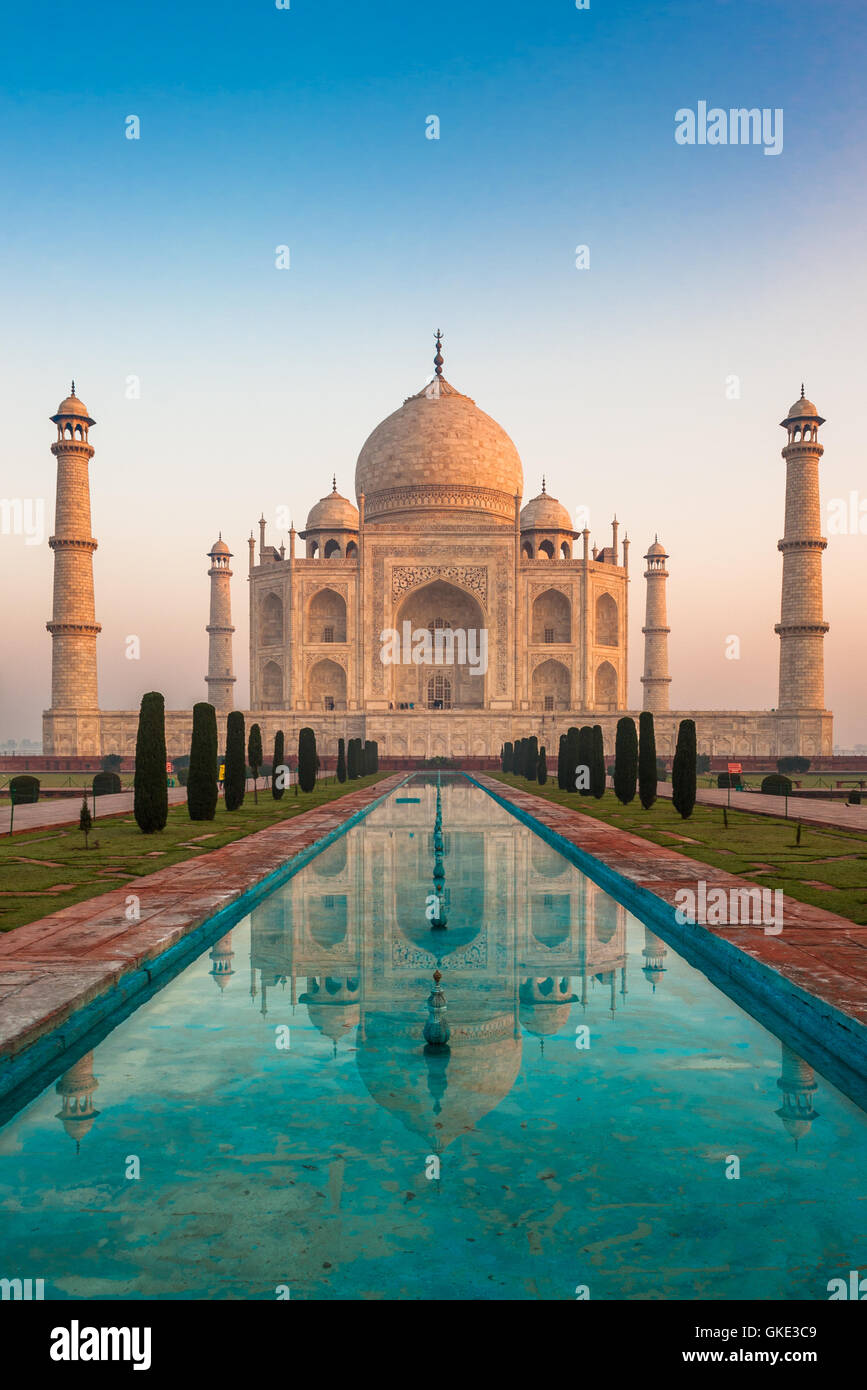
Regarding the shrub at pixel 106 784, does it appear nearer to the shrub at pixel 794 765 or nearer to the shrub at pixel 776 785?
the shrub at pixel 776 785

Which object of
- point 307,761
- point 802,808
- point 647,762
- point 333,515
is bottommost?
point 802,808

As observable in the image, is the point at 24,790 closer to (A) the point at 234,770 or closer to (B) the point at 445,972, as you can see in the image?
(A) the point at 234,770

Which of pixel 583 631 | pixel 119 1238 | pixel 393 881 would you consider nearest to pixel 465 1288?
pixel 119 1238

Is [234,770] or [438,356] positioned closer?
[234,770]

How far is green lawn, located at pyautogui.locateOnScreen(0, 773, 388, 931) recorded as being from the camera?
7.43m

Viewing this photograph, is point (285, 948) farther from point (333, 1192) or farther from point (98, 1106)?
point (333, 1192)

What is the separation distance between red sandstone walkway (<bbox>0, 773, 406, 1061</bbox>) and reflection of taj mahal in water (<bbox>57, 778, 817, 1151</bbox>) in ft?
0.99

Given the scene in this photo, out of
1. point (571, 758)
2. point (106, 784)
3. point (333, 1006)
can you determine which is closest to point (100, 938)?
point (333, 1006)

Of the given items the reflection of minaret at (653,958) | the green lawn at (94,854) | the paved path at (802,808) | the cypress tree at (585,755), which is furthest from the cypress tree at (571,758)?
the reflection of minaret at (653,958)

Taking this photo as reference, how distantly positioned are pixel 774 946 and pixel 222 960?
337cm

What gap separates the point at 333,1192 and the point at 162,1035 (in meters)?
1.87

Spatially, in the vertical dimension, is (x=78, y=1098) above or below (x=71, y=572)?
below

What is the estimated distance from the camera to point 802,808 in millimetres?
16562

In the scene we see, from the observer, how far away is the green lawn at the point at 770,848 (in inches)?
304
